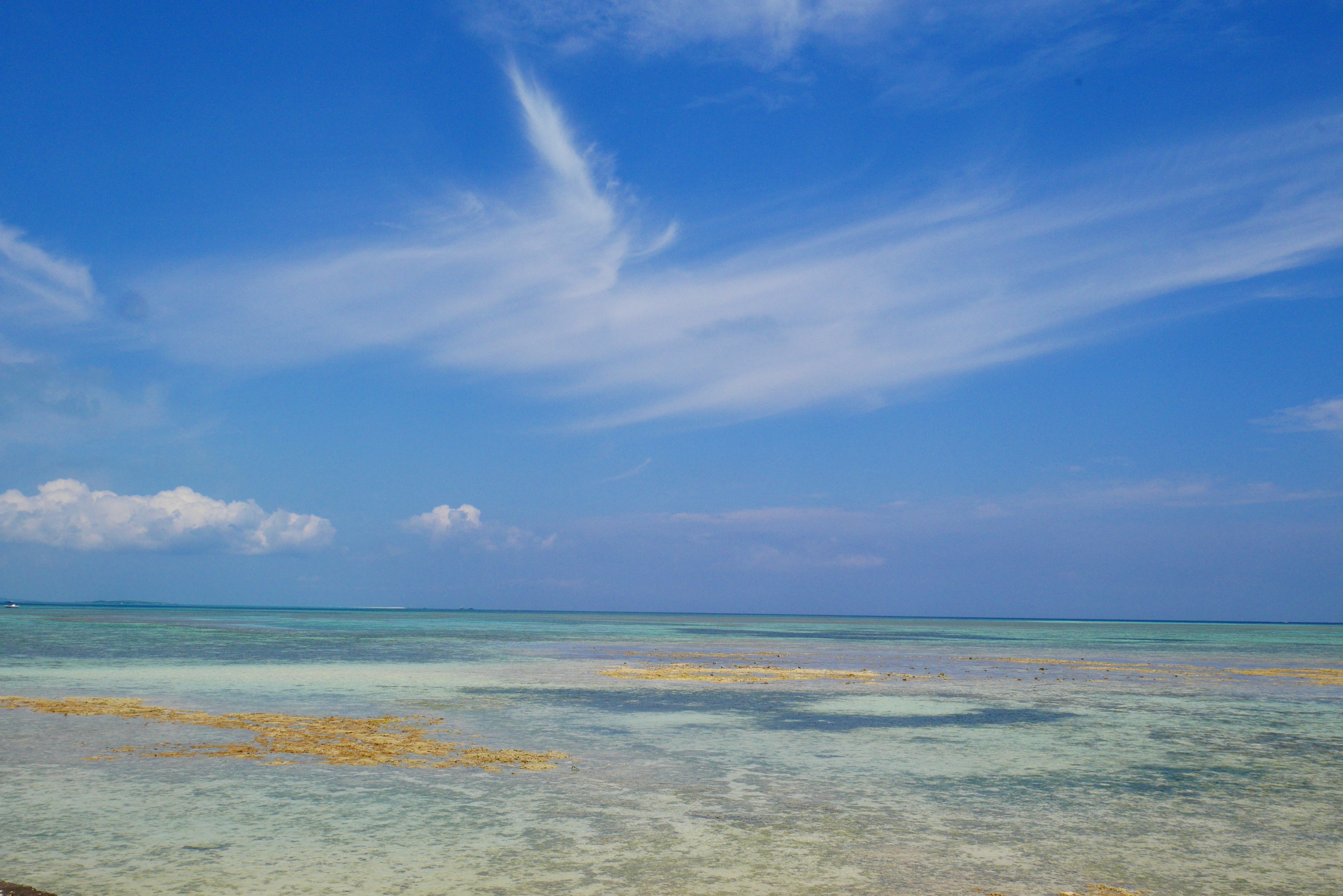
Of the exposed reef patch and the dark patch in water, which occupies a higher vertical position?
the dark patch in water

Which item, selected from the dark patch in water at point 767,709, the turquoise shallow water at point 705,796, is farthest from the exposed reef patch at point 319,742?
the dark patch in water at point 767,709

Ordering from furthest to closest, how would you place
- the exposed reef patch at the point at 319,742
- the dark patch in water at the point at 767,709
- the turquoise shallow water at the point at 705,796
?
the dark patch in water at the point at 767,709 < the exposed reef patch at the point at 319,742 < the turquoise shallow water at the point at 705,796

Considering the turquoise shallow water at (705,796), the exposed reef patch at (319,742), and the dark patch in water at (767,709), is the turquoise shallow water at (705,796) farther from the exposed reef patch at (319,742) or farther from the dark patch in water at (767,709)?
the exposed reef patch at (319,742)

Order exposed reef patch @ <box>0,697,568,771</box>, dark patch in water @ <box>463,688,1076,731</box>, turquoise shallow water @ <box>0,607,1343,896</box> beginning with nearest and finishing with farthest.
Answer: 1. turquoise shallow water @ <box>0,607,1343,896</box>
2. exposed reef patch @ <box>0,697,568,771</box>
3. dark patch in water @ <box>463,688,1076,731</box>

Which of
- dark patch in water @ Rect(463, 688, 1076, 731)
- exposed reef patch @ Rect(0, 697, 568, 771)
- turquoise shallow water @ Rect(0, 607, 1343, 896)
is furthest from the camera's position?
dark patch in water @ Rect(463, 688, 1076, 731)

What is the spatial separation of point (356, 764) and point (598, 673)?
18.1 m

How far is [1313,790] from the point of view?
12547 mm

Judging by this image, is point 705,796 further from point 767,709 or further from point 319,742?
point 767,709

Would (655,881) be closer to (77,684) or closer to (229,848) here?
(229,848)

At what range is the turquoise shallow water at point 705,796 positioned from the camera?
27.8ft

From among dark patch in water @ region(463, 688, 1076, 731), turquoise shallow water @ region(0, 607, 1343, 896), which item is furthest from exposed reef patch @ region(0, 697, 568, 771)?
dark patch in water @ region(463, 688, 1076, 731)

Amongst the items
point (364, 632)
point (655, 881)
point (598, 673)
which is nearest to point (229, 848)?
point (655, 881)

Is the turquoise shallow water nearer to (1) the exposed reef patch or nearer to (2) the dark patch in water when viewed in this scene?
(2) the dark patch in water

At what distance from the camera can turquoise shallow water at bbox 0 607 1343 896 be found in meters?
8.47
